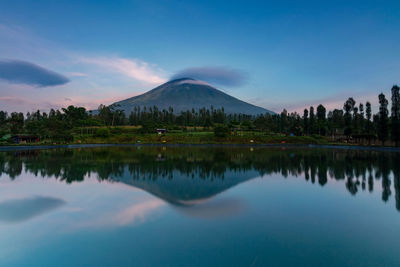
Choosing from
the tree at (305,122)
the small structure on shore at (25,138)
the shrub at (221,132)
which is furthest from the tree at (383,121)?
the small structure on shore at (25,138)

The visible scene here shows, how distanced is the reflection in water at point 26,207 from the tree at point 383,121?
2360 inches

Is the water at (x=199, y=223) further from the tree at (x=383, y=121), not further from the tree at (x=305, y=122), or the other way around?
the tree at (x=305, y=122)

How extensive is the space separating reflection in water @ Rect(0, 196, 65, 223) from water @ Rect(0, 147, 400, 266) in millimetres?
41

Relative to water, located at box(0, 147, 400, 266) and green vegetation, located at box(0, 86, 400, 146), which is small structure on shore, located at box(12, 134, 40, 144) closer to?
green vegetation, located at box(0, 86, 400, 146)

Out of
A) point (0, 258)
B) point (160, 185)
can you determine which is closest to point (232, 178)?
point (160, 185)

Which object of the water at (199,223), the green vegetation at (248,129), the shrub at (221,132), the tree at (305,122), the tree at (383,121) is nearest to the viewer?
the water at (199,223)

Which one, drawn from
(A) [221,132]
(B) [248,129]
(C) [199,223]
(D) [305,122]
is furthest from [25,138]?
(D) [305,122]

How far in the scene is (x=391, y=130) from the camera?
47.1 metres

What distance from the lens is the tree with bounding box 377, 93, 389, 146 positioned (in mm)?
48500

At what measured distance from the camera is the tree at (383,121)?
48.5m

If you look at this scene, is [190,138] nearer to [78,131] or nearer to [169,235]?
[78,131]

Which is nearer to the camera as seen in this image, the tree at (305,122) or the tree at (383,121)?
the tree at (383,121)

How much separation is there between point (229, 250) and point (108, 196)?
24.4 ft

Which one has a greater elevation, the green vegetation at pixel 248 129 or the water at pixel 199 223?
the green vegetation at pixel 248 129
